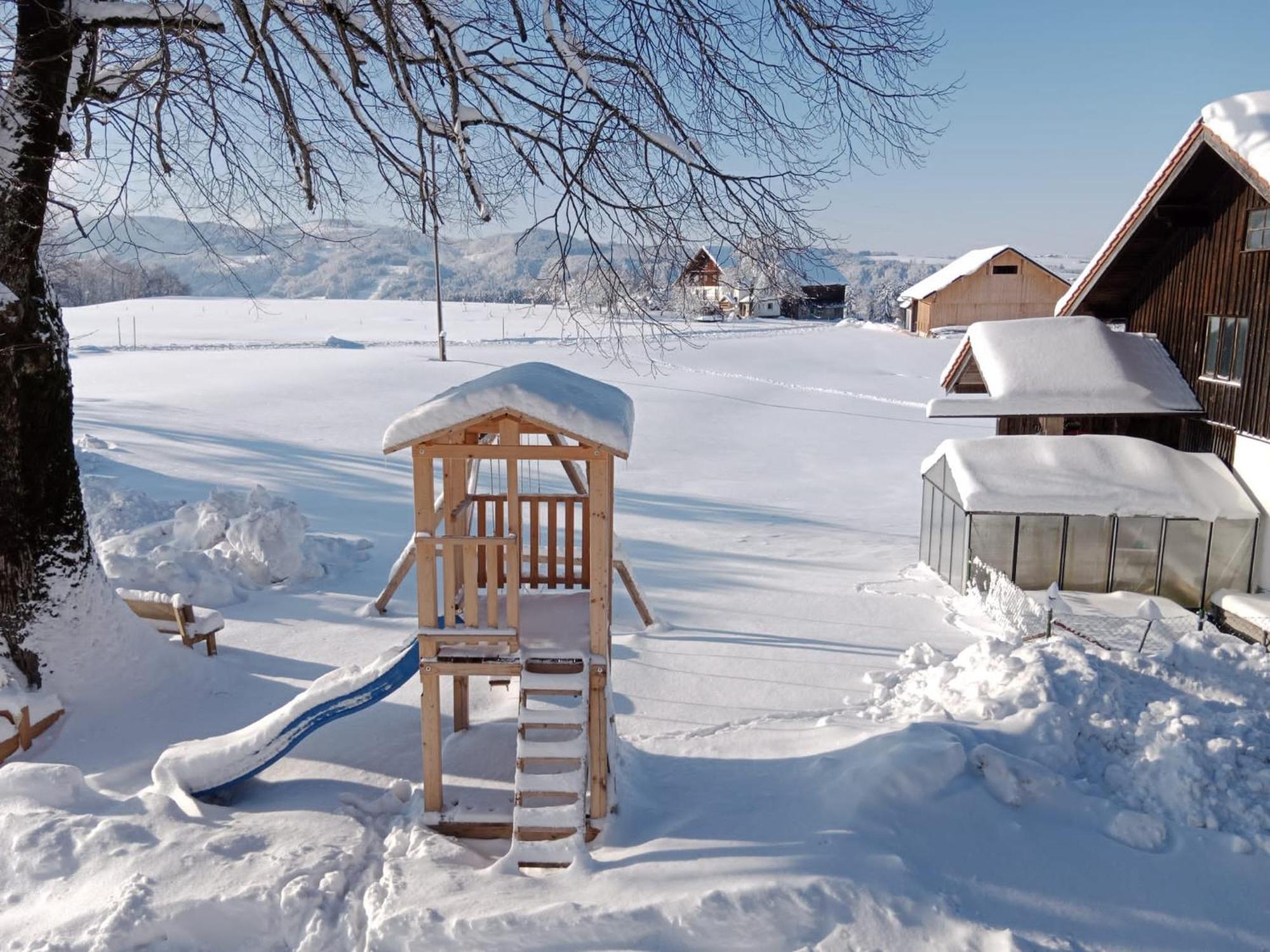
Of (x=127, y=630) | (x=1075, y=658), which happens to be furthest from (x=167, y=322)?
(x=1075, y=658)

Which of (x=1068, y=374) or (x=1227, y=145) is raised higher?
(x=1227, y=145)

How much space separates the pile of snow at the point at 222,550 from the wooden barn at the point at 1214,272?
12.5m

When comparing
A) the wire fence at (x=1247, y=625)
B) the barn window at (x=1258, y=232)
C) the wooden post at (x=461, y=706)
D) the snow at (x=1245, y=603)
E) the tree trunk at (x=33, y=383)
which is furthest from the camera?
the barn window at (x=1258, y=232)

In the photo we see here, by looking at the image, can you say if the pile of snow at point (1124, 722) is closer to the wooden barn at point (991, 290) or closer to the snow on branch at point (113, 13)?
the snow on branch at point (113, 13)

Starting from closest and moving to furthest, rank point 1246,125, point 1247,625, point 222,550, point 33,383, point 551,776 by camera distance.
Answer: point 551,776 → point 33,383 → point 1246,125 → point 1247,625 → point 222,550

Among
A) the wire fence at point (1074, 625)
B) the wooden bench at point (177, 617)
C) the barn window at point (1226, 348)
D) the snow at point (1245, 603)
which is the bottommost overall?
the snow at point (1245, 603)

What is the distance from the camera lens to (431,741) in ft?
20.4

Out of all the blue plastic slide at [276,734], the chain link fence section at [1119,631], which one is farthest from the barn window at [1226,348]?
the blue plastic slide at [276,734]

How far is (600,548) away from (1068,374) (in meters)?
10.5

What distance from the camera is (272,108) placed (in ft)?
21.6

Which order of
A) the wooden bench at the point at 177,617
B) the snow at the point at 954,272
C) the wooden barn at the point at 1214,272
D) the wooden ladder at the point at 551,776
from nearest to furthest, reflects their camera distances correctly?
the wooden ladder at the point at 551,776, the wooden bench at the point at 177,617, the wooden barn at the point at 1214,272, the snow at the point at 954,272

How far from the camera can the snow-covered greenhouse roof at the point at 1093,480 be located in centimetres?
1248

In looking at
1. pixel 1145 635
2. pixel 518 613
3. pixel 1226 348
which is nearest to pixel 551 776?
pixel 518 613

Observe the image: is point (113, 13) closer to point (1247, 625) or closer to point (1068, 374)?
point (1068, 374)
